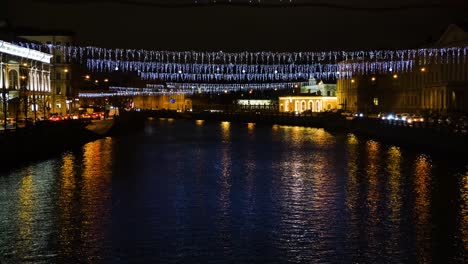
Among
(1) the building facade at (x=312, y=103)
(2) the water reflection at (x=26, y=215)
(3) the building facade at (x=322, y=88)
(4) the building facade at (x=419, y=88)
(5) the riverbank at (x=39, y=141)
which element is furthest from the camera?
(3) the building facade at (x=322, y=88)

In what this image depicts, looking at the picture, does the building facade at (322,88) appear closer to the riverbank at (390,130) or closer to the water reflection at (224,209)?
the riverbank at (390,130)

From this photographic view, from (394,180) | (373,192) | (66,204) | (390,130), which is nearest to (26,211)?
(66,204)

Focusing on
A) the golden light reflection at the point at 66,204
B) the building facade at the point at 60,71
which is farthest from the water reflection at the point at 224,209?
the building facade at the point at 60,71

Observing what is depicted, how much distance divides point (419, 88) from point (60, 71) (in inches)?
2196

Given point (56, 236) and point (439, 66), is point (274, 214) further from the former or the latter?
point (439, 66)

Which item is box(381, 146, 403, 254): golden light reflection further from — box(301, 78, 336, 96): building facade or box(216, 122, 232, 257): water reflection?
box(301, 78, 336, 96): building facade

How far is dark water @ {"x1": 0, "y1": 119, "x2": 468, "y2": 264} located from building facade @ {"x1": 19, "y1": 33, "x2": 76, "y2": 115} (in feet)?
221

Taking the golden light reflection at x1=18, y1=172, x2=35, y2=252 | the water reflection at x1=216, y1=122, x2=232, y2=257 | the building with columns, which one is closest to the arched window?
the building with columns

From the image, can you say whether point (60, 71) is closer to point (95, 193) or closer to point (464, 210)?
point (95, 193)

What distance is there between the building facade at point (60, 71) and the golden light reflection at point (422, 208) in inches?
3079

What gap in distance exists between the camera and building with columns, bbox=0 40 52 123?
7356 centimetres

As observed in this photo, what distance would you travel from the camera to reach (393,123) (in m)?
65.6

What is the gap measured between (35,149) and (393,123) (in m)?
32.9

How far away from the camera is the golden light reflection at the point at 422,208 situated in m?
20.0
